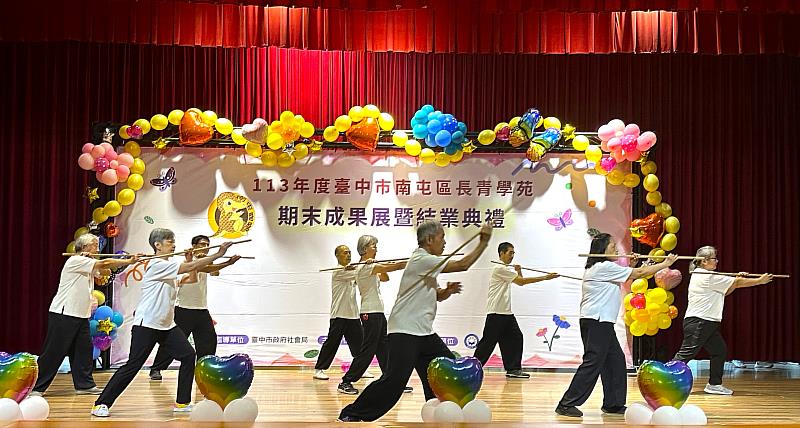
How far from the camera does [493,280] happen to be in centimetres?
932

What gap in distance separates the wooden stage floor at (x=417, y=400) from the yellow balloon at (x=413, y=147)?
2.21 m

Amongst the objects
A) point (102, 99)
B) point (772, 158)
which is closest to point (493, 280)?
point (772, 158)

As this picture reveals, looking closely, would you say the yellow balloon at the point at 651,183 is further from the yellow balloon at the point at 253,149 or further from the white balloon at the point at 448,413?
the white balloon at the point at 448,413

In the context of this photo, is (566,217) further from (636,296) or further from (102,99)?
(102,99)

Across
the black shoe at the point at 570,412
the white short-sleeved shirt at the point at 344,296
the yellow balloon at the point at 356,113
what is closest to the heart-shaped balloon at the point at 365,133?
the yellow balloon at the point at 356,113

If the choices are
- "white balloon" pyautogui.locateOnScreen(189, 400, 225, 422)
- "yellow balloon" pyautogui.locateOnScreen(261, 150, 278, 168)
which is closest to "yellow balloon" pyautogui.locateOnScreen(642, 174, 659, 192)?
"yellow balloon" pyautogui.locateOnScreen(261, 150, 278, 168)

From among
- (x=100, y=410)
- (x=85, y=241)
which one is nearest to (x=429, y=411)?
(x=100, y=410)

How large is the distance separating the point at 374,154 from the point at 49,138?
3461 mm

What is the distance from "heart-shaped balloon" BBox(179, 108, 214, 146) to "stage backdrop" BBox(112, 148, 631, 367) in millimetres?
411

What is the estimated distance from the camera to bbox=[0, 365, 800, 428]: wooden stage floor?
6617 mm

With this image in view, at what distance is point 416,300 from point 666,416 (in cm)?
150

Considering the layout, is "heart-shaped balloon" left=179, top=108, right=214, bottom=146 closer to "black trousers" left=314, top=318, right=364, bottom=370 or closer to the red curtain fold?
the red curtain fold

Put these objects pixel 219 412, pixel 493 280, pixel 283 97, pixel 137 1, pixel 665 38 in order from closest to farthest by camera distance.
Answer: pixel 219 412
pixel 137 1
pixel 665 38
pixel 493 280
pixel 283 97

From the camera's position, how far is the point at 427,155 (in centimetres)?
955
